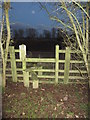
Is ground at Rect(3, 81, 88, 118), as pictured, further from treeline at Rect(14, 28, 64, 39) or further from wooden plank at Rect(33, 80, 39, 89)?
treeline at Rect(14, 28, 64, 39)

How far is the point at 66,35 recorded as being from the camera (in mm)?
3078

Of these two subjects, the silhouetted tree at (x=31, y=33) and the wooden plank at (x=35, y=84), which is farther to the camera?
the wooden plank at (x=35, y=84)

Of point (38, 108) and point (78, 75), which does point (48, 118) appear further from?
point (78, 75)

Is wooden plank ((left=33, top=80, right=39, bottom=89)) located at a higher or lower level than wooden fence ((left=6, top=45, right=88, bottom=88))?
lower

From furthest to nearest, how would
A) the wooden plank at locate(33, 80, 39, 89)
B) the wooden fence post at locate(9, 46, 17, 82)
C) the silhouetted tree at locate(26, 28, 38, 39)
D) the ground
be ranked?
1. the wooden fence post at locate(9, 46, 17, 82)
2. the wooden plank at locate(33, 80, 39, 89)
3. the silhouetted tree at locate(26, 28, 38, 39)
4. the ground

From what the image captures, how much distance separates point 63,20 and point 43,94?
4.42 feet

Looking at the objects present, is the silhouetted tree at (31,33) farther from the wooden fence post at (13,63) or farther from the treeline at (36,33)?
the wooden fence post at (13,63)

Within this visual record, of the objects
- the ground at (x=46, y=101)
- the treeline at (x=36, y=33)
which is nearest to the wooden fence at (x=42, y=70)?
the ground at (x=46, y=101)

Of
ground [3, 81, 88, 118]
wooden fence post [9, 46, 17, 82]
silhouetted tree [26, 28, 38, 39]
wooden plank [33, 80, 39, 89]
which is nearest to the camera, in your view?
ground [3, 81, 88, 118]

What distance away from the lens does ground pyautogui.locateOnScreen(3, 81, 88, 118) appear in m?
2.73

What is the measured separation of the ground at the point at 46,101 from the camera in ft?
8.95

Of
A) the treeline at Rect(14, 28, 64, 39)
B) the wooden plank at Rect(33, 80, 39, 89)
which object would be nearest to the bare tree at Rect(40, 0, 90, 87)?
the treeline at Rect(14, 28, 64, 39)

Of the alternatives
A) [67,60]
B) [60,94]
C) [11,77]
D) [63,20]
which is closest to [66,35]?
[63,20]

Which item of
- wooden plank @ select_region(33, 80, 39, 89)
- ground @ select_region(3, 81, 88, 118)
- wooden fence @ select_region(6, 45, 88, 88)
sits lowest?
ground @ select_region(3, 81, 88, 118)
